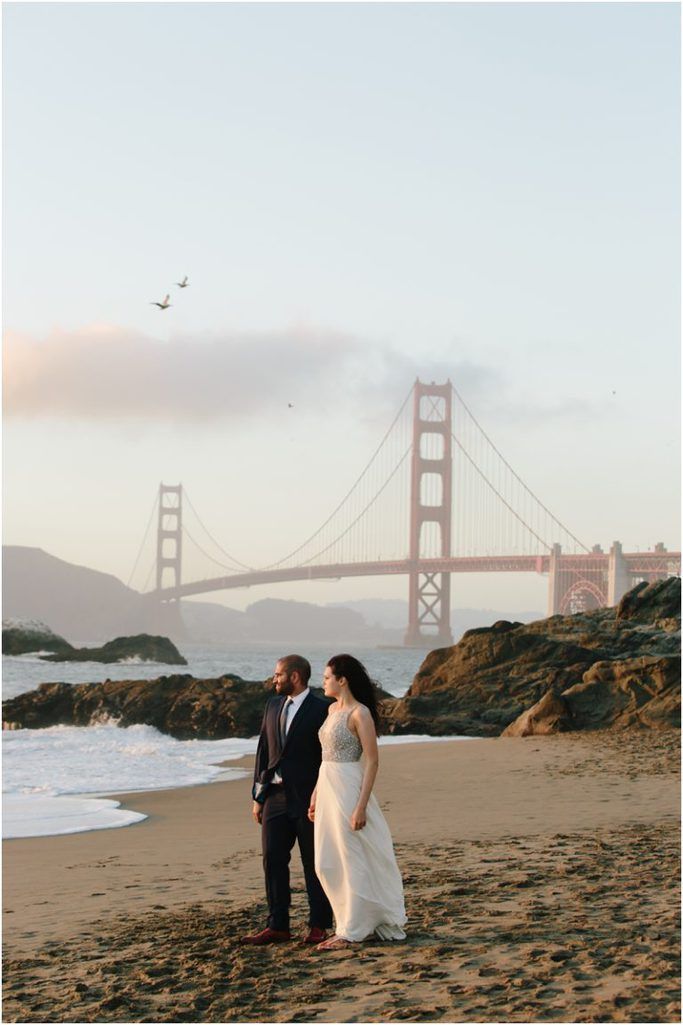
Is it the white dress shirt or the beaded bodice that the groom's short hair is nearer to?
the white dress shirt

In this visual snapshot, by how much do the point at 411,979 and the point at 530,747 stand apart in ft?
32.0

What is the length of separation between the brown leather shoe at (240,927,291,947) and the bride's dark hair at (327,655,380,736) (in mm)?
914

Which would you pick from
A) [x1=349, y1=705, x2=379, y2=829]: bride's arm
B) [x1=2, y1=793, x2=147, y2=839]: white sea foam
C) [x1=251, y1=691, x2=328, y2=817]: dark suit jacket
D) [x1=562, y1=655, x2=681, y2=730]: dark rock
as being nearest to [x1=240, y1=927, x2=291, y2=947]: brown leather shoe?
[x1=251, y1=691, x2=328, y2=817]: dark suit jacket

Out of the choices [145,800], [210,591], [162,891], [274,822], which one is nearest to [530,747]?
[145,800]

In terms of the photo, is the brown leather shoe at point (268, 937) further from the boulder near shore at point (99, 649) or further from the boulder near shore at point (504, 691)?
the boulder near shore at point (99, 649)

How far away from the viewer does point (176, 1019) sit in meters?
4.15

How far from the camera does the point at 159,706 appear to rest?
2159 cm

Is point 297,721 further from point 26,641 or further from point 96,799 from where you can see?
point 26,641

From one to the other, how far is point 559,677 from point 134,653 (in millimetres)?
43796

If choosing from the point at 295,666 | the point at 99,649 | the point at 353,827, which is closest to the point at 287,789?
the point at 353,827

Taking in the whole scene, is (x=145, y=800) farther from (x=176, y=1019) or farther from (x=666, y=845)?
(x=176, y=1019)

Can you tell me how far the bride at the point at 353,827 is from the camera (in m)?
4.88

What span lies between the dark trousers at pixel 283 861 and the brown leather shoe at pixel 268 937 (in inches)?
0.8

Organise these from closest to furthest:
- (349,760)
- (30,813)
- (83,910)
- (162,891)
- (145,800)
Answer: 1. (349,760)
2. (83,910)
3. (162,891)
4. (30,813)
5. (145,800)
